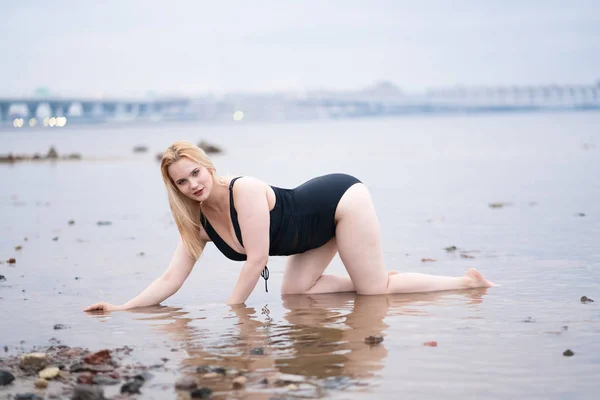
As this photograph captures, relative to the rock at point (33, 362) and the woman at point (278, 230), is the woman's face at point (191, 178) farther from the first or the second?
the rock at point (33, 362)

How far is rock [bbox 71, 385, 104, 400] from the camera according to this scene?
4328mm

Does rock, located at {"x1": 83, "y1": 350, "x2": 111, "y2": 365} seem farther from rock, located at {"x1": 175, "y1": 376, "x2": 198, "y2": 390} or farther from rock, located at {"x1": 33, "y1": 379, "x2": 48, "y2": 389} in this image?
rock, located at {"x1": 175, "y1": 376, "x2": 198, "y2": 390}

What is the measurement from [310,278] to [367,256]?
63 cm

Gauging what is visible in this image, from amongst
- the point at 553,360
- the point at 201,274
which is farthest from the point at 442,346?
the point at 201,274

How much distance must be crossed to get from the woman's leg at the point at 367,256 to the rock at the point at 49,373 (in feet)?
7.80

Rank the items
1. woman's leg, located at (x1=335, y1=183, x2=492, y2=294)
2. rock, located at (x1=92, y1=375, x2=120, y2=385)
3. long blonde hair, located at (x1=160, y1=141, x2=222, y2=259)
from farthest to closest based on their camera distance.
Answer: woman's leg, located at (x1=335, y1=183, x2=492, y2=294)
long blonde hair, located at (x1=160, y1=141, x2=222, y2=259)
rock, located at (x1=92, y1=375, x2=120, y2=385)

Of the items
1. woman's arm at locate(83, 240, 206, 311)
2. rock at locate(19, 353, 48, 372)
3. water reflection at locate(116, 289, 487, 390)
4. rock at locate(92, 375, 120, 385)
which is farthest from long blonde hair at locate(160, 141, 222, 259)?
rock at locate(92, 375, 120, 385)

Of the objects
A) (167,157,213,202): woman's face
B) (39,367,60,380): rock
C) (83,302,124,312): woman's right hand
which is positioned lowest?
(39,367,60,380): rock

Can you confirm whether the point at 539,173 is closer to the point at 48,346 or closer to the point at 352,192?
the point at 352,192

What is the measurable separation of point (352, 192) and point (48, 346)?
2.28 meters

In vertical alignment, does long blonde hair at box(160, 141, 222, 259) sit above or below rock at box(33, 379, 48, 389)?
above

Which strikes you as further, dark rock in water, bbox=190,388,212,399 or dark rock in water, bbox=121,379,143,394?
dark rock in water, bbox=121,379,143,394

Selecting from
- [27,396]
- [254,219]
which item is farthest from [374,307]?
[27,396]

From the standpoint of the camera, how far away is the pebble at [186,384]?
14.7 ft
